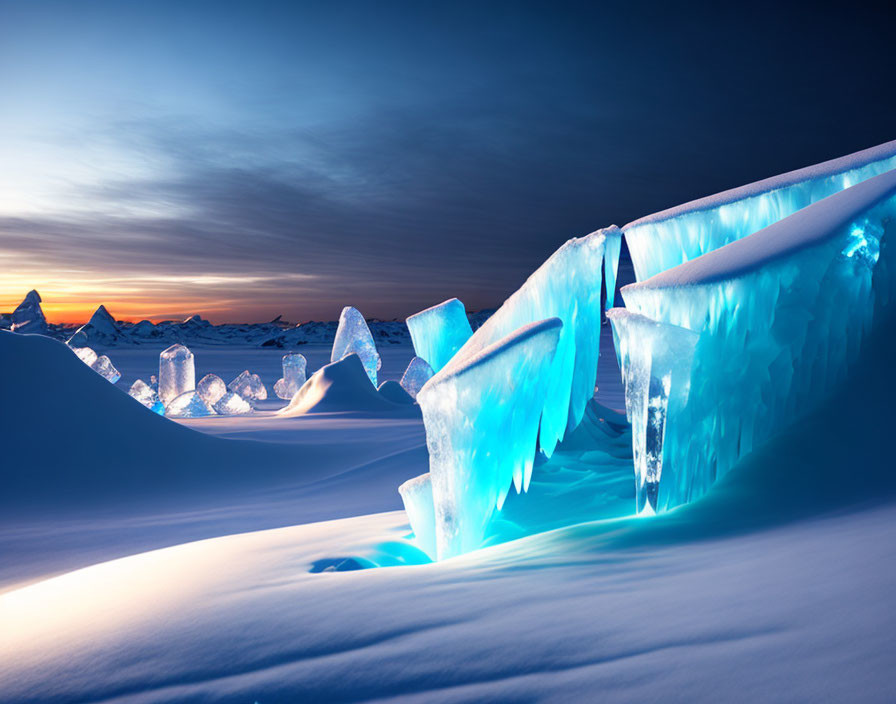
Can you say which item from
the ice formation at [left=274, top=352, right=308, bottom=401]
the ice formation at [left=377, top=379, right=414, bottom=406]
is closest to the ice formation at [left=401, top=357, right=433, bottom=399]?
the ice formation at [left=377, top=379, right=414, bottom=406]

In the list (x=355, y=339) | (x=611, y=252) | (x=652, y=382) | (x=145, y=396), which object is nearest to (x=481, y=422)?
(x=652, y=382)

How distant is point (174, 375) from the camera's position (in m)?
17.0

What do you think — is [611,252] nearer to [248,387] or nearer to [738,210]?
[738,210]

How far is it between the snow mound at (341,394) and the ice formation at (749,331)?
11.0 meters

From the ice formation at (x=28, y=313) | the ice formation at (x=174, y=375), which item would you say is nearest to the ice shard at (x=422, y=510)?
the ice formation at (x=174, y=375)

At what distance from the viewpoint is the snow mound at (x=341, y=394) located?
531 inches

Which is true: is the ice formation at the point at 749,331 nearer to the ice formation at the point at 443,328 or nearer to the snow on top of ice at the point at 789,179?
the snow on top of ice at the point at 789,179

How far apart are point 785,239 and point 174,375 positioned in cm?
1704

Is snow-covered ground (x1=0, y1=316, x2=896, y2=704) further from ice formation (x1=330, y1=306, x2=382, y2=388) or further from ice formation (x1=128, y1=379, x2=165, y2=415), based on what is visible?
ice formation (x1=330, y1=306, x2=382, y2=388)

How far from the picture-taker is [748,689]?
1169mm

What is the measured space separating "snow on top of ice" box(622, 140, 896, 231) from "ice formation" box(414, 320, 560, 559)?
146 centimetres

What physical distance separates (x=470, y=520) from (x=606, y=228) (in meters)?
1.95

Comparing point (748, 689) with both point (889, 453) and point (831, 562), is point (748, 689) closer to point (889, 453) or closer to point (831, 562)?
point (831, 562)

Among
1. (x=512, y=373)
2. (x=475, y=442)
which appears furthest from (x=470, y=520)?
(x=512, y=373)
